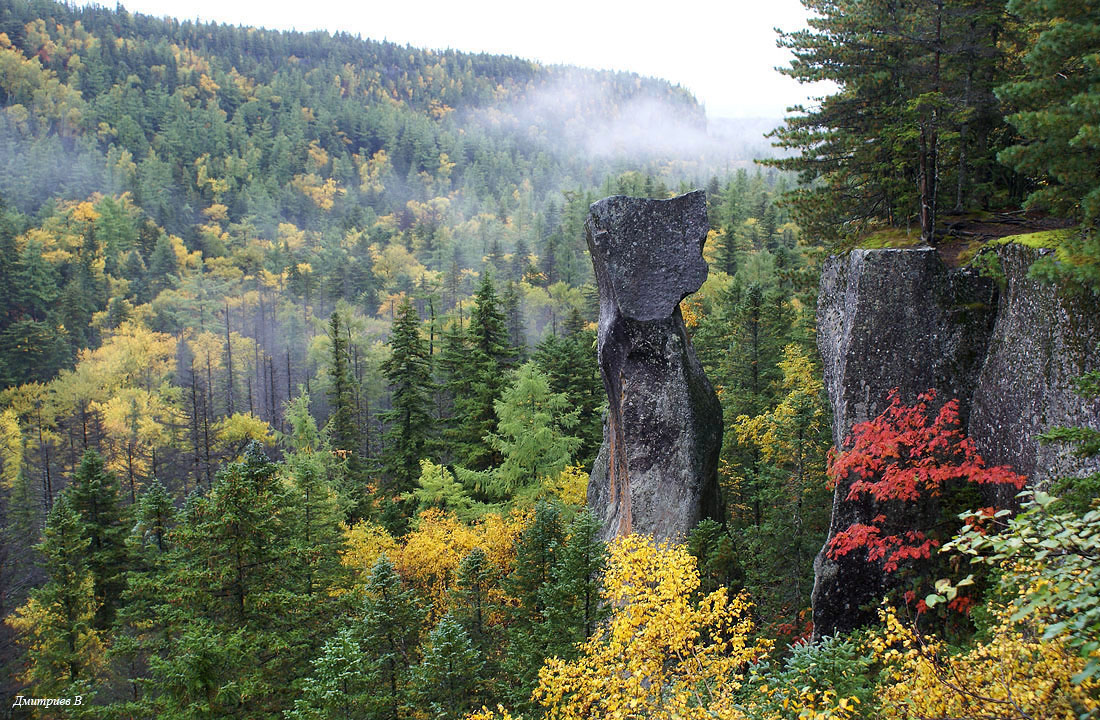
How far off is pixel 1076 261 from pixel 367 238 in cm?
10481

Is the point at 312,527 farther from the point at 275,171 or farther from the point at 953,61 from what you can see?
the point at 275,171

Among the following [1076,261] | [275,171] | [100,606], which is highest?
[275,171]

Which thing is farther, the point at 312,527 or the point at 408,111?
the point at 408,111

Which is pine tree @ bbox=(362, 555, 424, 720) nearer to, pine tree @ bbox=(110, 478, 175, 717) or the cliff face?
pine tree @ bbox=(110, 478, 175, 717)

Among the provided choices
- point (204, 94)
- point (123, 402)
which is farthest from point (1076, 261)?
point (204, 94)

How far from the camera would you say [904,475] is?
9641 mm

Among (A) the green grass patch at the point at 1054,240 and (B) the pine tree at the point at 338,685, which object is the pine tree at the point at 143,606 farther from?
(A) the green grass patch at the point at 1054,240

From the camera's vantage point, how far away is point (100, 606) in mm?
21875

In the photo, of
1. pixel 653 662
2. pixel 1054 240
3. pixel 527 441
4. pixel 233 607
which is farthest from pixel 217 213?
pixel 1054 240

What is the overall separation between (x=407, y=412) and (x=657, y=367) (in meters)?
14.3

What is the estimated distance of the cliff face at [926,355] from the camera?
30.7ft

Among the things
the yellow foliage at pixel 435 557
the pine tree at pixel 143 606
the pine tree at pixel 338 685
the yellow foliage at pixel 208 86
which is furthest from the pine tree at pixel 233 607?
the yellow foliage at pixel 208 86

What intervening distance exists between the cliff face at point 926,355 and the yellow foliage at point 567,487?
36.7 ft

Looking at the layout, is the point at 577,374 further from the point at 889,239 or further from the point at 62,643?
the point at 62,643
